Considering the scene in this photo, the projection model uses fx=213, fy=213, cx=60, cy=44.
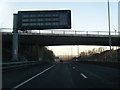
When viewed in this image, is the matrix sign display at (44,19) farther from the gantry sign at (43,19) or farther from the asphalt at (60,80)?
the asphalt at (60,80)

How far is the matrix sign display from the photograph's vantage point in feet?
108

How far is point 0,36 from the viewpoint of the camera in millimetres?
47344

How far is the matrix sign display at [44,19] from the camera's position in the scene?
3297 cm

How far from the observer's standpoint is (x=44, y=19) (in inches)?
1316

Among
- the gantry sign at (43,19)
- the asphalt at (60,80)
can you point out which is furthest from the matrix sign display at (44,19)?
the asphalt at (60,80)


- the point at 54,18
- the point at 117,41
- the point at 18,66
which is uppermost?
the point at 54,18

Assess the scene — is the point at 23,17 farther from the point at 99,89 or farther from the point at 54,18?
the point at 99,89

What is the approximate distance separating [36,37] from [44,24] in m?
15.9

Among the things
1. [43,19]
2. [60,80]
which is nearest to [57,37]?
[43,19]

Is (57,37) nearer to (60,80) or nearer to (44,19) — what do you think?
(44,19)

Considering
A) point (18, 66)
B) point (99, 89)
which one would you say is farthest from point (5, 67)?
point (99, 89)

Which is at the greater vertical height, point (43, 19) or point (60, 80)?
point (43, 19)

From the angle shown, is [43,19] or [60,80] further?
[43,19]

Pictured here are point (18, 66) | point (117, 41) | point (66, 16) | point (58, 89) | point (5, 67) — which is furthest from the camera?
Result: point (117, 41)
